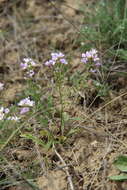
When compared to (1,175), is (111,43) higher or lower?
higher

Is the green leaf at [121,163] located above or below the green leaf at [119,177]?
above

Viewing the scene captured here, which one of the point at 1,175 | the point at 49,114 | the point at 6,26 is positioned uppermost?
the point at 6,26

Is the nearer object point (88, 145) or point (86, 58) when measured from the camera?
point (88, 145)

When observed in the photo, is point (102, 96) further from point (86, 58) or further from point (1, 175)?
point (1, 175)

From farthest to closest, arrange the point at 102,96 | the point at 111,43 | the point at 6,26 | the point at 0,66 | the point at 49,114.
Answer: the point at 6,26
the point at 0,66
the point at 111,43
the point at 102,96
the point at 49,114

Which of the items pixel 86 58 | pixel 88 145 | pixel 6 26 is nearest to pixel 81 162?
pixel 88 145

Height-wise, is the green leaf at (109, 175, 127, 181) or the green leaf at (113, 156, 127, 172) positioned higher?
the green leaf at (113, 156, 127, 172)

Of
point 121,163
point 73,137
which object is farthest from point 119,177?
point 73,137

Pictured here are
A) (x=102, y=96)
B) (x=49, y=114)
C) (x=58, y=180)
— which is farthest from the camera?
(x=102, y=96)
